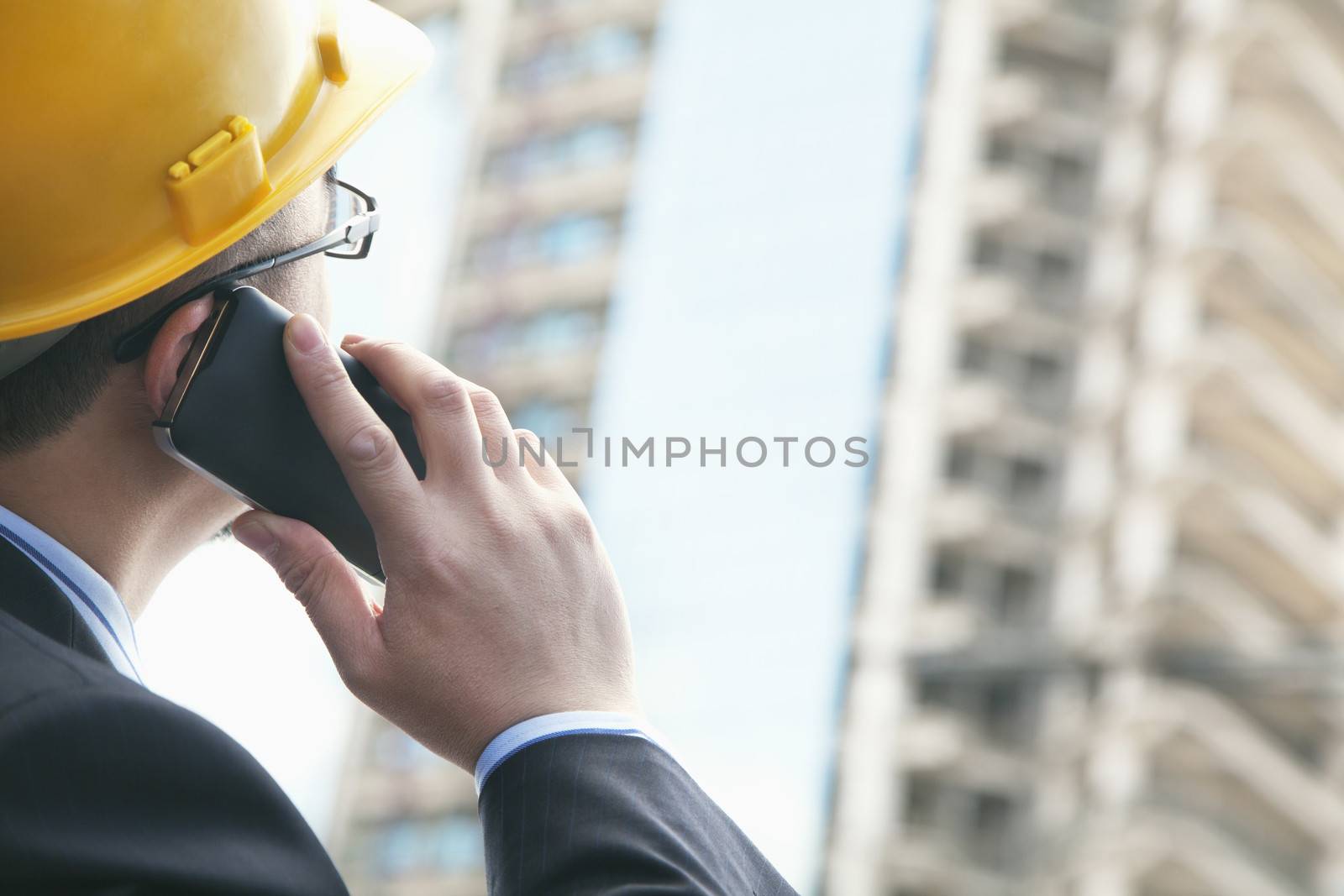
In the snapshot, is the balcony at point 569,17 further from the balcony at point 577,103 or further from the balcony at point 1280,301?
the balcony at point 1280,301

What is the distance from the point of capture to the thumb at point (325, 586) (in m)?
1.21

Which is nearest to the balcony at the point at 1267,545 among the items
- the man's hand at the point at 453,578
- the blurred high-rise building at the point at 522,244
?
the blurred high-rise building at the point at 522,244

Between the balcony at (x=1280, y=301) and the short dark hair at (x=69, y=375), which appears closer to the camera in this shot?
the short dark hair at (x=69, y=375)

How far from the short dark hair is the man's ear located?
0.12ft

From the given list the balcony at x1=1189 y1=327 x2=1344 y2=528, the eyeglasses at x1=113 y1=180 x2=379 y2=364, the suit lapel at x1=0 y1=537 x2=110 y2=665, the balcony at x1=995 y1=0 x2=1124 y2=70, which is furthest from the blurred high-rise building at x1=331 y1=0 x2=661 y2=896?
the suit lapel at x1=0 y1=537 x2=110 y2=665

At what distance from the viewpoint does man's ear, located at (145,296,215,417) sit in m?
1.29

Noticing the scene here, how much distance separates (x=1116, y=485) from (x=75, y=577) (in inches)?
1186

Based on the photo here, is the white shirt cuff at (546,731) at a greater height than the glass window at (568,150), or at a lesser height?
lesser

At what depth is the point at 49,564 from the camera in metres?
1.24

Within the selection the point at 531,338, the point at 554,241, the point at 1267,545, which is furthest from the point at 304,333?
the point at 554,241

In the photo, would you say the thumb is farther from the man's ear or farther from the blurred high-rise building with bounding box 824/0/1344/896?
the blurred high-rise building with bounding box 824/0/1344/896

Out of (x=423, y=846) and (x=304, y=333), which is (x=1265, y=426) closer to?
(x=423, y=846)

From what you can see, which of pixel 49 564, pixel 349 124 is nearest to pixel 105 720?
pixel 49 564

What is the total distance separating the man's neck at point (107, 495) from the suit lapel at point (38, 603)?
0.20 ft
